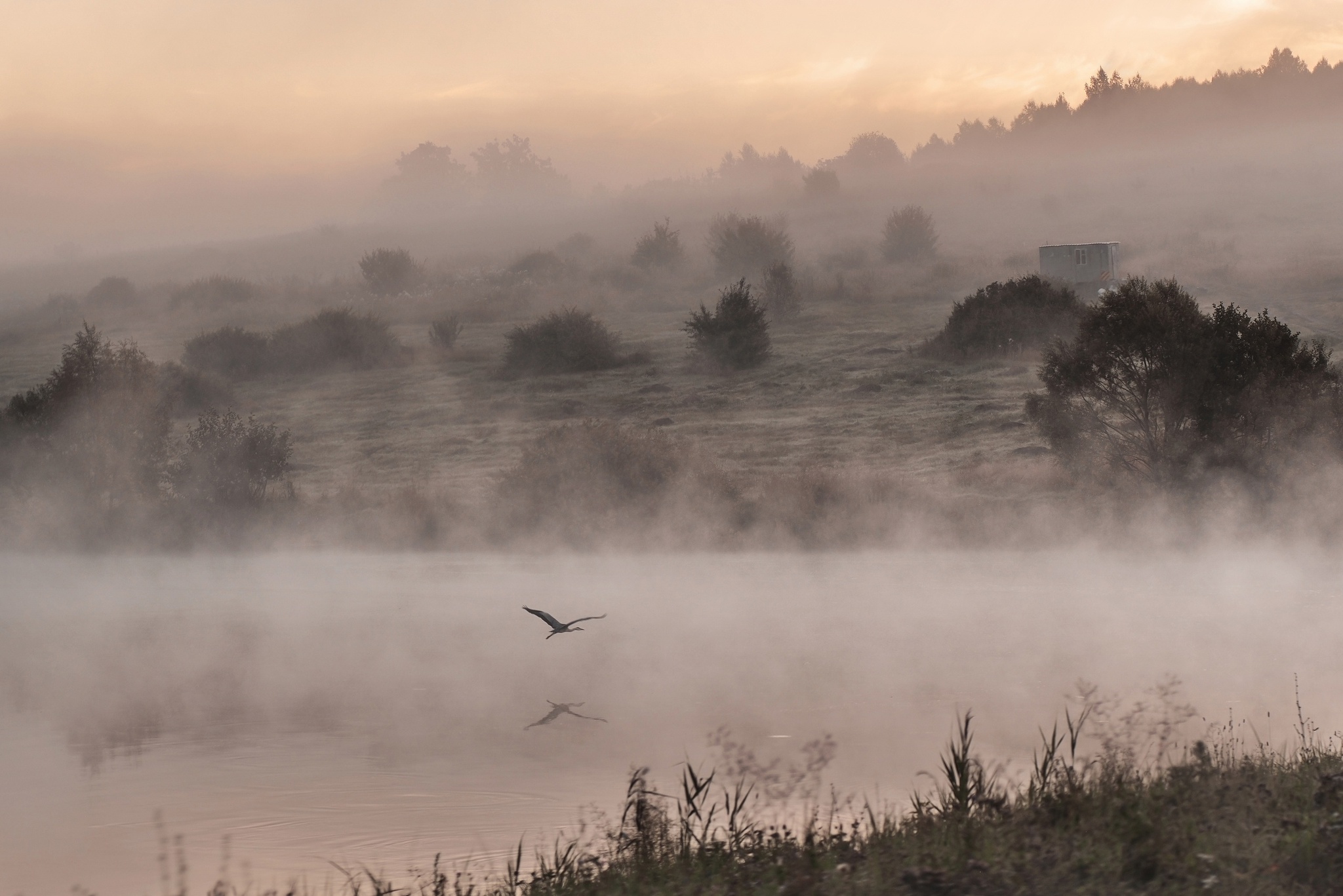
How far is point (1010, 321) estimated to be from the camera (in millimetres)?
39750

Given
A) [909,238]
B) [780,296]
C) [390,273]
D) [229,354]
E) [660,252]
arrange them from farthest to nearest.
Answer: [390,273] → [660,252] → [909,238] → [780,296] → [229,354]

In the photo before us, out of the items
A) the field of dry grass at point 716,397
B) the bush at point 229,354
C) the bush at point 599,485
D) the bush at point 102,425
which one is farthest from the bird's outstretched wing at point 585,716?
the bush at point 229,354

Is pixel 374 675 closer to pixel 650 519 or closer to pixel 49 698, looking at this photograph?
pixel 49 698

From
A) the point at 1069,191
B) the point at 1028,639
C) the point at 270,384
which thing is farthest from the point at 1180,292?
the point at 1069,191

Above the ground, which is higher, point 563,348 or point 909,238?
point 909,238

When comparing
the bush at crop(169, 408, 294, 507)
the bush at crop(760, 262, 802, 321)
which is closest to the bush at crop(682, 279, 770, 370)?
the bush at crop(760, 262, 802, 321)

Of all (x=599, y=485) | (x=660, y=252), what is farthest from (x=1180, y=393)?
(x=660, y=252)

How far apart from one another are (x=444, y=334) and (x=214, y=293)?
24266 mm

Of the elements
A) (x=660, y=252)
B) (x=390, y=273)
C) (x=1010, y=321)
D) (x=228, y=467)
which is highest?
(x=390, y=273)

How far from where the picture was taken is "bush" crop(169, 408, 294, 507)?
1161 inches

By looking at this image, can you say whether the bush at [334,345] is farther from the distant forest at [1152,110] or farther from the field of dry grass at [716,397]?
the distant forest at [1152,110]

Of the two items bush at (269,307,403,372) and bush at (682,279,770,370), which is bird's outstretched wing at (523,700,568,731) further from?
bush at (269,307,403,372)

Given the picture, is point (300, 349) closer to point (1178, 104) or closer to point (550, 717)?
point (550, 717)

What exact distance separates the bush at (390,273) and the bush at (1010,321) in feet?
125
